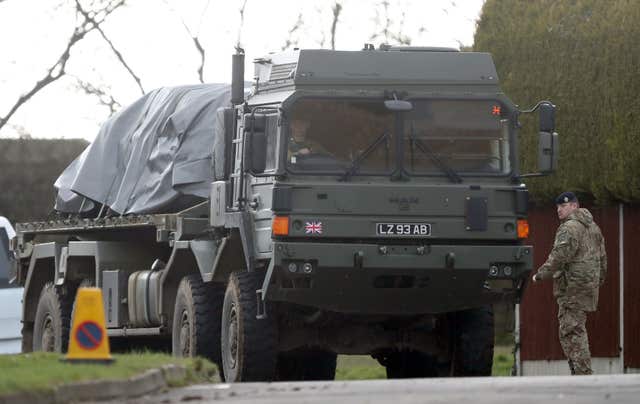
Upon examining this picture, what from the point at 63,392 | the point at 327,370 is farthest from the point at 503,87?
the point at 63,392

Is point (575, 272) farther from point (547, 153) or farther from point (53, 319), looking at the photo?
point (53, 319)

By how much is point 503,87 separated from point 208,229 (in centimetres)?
597

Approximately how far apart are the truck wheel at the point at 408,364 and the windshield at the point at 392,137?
2365mm

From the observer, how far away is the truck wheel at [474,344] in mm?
17266

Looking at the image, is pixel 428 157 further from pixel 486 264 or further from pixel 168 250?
pixel 168 250

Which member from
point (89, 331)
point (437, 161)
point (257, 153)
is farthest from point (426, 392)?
point (257, 153)

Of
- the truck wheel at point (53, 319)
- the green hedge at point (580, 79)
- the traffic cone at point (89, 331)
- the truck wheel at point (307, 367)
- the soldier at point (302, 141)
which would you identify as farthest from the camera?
the truck wheel at point (53, 319)

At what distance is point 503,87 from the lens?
76.1 feet

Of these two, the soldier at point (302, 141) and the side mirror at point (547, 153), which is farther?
the side mirror at point (547, 153)

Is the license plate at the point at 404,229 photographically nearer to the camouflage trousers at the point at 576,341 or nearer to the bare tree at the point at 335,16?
the camouflage trousers at the point at 576,341

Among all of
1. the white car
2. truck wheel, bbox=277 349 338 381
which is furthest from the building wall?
the white car

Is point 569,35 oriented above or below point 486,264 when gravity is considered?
above

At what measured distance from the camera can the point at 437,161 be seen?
656 inches

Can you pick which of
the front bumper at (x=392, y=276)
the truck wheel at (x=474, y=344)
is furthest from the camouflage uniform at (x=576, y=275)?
the front bumper at (x=392, y=276)
